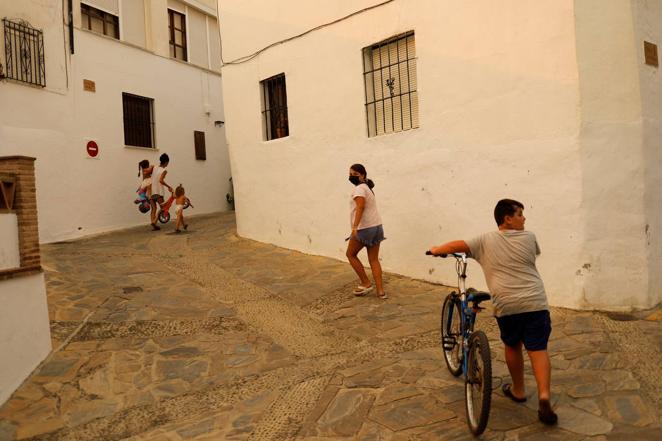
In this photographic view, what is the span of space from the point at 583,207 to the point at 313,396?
3597 mm

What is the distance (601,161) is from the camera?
573cm

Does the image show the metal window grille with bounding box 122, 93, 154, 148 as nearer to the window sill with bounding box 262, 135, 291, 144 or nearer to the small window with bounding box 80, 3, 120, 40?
the small window with bounding box 80, 3, 120, 40

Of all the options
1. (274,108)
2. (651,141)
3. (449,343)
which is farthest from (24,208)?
(651,141)

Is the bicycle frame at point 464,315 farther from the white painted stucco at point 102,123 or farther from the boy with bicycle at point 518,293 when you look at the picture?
the white painted stucco at point 102,123

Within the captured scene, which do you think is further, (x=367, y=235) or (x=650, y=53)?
(x=367, y=235)

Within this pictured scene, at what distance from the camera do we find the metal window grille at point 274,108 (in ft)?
31.7

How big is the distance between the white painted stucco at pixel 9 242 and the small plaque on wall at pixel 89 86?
804cm

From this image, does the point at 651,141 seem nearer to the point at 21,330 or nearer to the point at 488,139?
Result: the point at 488,139

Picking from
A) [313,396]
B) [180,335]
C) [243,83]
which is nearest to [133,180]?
[243,83]

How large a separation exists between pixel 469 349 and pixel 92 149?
10943 millimetres

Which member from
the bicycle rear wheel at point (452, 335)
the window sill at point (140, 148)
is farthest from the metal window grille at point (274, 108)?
the bicycle rear wheel at point (452, 335)

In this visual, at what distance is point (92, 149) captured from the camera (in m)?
12.1

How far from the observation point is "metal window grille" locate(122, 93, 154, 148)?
1344 centimetres

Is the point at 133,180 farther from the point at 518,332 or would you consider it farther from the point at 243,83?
the point at 518,332
